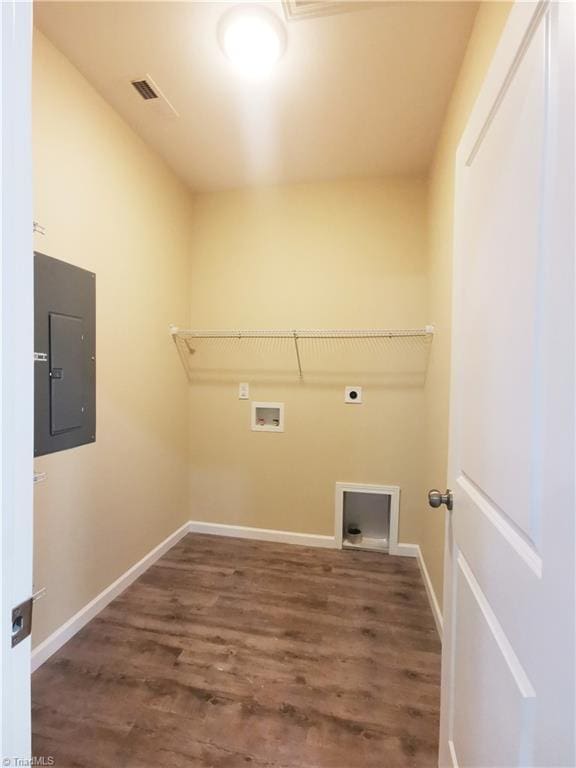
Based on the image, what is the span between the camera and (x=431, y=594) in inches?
80.6

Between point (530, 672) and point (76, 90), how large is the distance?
2.63 m

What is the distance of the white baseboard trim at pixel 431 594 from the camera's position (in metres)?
1.82

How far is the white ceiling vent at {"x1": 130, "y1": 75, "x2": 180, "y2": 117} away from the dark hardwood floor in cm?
278

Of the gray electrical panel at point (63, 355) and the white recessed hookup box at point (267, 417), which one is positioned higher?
the gray electrical panel at point (63, 355)

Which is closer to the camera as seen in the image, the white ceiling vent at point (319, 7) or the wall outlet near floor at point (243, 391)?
the white ceiling vent at point (319, 7)

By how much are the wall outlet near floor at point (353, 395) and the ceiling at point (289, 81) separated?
1.57m

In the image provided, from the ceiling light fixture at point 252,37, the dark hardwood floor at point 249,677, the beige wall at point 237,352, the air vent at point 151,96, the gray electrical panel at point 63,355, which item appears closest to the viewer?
the dark hardwood floor at point 249,677

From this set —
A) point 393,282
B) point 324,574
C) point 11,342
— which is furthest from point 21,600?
point 393,282

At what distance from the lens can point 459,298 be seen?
108 cm

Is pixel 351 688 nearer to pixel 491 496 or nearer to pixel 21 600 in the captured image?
pixel 491 496

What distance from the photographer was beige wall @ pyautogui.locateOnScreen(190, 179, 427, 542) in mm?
2578

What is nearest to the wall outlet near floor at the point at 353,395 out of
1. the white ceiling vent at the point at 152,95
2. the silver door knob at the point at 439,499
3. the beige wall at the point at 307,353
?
the beige wall at the point at 307,353

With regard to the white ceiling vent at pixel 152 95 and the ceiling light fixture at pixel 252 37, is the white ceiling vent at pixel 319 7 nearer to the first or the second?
the ceiling light fixture at pixel 252 37

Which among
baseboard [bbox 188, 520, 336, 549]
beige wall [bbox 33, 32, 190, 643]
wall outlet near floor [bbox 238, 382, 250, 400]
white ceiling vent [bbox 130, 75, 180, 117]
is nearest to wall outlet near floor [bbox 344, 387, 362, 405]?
wall outlet near floor [bbox 238, 382, 250, 400]
